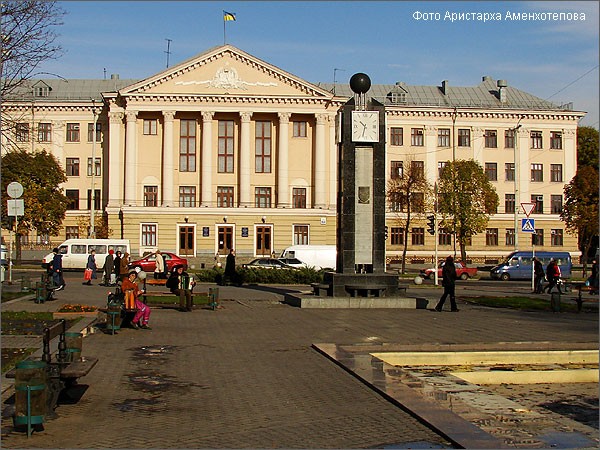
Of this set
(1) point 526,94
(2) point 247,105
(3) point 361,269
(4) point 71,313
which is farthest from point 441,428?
(1) point 526,94

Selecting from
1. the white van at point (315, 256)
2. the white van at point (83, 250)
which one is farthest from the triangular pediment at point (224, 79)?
the white van at point (315, 256)

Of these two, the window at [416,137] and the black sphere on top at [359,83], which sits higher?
the window at [416,137]

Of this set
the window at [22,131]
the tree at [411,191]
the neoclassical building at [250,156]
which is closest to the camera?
the window at [22,131]

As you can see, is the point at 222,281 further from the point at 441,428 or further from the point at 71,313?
the point at 441,428

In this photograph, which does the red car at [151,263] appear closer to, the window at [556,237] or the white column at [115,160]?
the white column at [115,160]

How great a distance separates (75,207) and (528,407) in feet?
243

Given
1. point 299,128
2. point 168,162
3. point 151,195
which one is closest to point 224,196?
point 168,162

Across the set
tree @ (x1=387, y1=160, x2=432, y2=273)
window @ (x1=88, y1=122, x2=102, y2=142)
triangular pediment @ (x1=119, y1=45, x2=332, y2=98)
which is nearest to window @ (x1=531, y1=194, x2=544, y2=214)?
tree @ (x1=387, y1=160, x2=432, y2=273)

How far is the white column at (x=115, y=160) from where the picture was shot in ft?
250

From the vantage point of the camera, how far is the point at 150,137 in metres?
76.7

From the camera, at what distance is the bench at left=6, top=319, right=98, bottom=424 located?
9.69m

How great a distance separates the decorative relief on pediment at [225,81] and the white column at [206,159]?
275 cm

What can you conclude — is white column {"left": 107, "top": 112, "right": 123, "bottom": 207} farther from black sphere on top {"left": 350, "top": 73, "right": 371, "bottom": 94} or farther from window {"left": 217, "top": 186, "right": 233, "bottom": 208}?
black sphere on top {"left": 350, "top": 73, "right": 371, "bottom": 94}

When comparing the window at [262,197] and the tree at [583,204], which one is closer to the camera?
the tree at [583,204]
